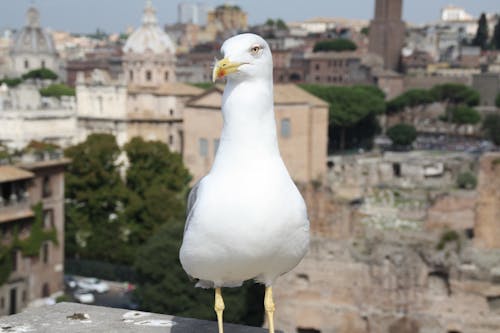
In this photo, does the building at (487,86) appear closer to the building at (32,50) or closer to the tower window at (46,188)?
the building at (32,50)

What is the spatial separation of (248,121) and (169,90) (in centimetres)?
3573

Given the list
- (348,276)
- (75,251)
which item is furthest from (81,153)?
(348,276)

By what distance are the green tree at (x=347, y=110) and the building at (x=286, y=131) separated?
15.5m

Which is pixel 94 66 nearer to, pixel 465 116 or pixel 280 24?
pixel 465 116

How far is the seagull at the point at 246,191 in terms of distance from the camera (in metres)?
3.81

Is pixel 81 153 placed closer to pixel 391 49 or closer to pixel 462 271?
pixel 462 271

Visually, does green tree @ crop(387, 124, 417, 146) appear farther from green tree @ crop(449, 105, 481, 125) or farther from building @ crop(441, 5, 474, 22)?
building @ crop(441, 5, 474, 22)

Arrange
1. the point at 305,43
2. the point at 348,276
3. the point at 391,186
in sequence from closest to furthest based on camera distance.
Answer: the point at 348,276, the point at 391,186, the point at 305,43

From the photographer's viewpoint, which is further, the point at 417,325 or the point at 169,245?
the point at 169,245

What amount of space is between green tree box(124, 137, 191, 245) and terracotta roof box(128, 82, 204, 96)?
8.70 m

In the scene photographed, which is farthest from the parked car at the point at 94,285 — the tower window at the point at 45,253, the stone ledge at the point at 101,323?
the stone ledge at the point at 101,323

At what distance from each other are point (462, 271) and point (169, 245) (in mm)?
6832

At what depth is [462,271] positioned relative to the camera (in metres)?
15.5

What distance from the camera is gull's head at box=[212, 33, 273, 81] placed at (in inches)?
152
